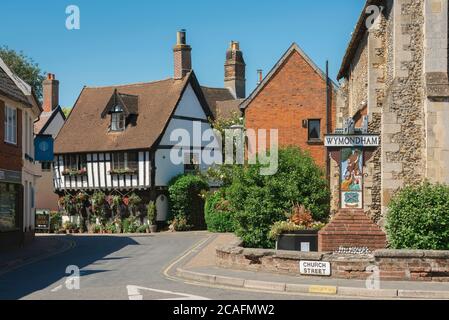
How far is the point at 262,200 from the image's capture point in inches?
897

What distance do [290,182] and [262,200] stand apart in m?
1.30

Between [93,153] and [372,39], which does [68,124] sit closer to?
[93,153]

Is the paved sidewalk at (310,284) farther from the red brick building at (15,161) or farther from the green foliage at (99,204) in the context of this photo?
the green foliage at (99,204)

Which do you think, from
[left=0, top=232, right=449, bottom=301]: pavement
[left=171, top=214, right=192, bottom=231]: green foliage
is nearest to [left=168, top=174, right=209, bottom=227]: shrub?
[left=171, top=214, right=192, bottom=231]: green foliage

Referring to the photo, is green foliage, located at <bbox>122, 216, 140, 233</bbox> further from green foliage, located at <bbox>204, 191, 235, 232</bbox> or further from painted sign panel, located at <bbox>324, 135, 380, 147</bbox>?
painted sign panel, located at <bbox>324, 135, 380, 147</bbox>

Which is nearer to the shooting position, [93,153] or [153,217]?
[153,217]

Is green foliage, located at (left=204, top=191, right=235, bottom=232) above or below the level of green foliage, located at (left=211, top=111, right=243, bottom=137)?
below

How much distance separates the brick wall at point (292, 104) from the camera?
3872 centimetres

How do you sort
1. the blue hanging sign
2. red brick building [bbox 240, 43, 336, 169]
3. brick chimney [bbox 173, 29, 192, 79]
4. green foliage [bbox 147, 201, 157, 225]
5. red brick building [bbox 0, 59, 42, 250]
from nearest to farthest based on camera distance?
red brick building [bbox 0, 59, 42, 250], the blue hanging sign, red brick building [bbox 240, 43, 336, 169], green foliage [bbox 147, 201, 157, 225], brick chimney [bbox 173, 29, 192, 79]

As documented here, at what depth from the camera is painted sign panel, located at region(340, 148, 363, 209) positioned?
59.7ft

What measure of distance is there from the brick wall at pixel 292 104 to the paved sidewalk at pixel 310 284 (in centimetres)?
2097

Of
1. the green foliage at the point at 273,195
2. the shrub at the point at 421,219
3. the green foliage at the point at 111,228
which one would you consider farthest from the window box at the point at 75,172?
the shrub at the point at 421,219

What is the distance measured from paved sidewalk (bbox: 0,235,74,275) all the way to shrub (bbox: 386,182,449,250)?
10308mm
